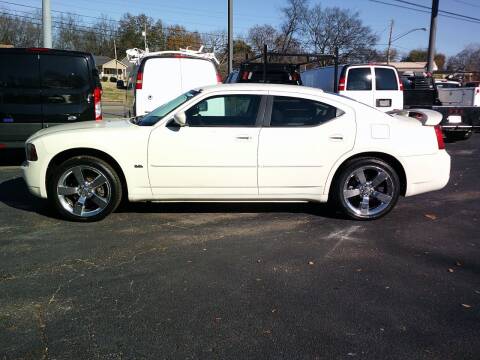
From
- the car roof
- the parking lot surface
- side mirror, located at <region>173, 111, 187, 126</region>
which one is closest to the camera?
the parking lot surface

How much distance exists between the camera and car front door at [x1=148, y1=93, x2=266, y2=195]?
532 cm

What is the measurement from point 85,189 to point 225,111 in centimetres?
181

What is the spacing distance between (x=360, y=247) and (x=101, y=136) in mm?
3015

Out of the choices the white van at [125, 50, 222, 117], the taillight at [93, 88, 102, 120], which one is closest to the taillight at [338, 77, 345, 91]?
the white van at [125, 50, 222, 117]

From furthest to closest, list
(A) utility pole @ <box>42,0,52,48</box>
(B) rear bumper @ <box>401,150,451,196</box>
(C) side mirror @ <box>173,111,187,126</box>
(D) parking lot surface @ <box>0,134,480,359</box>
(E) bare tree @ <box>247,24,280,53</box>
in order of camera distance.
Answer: (E) bare tree @ <box>247,24,280,53</box>, (A) utility pole @ <box>42,0,52,48</box>, (B) rear bumper @ <box>401,150,451,196</box>, (C) side mirror @ <box>173,111,187,126</box>, (D) parking lot surface @ <box>0,134,480,359</box>

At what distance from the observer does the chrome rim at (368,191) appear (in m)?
5.64

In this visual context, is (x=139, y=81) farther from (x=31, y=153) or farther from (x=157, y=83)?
(x=31, y=153)

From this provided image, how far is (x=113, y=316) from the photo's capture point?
330cm

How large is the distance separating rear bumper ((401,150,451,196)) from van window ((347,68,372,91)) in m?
7.80

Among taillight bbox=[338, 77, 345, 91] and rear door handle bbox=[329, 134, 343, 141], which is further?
taillight bbox=[338, 77, 345, 91]

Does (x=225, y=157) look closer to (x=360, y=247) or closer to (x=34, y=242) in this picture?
(x=360, y=247)

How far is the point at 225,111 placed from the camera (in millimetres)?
5520

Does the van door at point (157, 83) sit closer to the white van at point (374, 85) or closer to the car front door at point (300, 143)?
the car front door at point (300, 143)

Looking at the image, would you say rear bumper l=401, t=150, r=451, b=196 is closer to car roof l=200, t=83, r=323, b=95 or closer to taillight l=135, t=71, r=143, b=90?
car roof l=200, t=83, r=323, b=95
